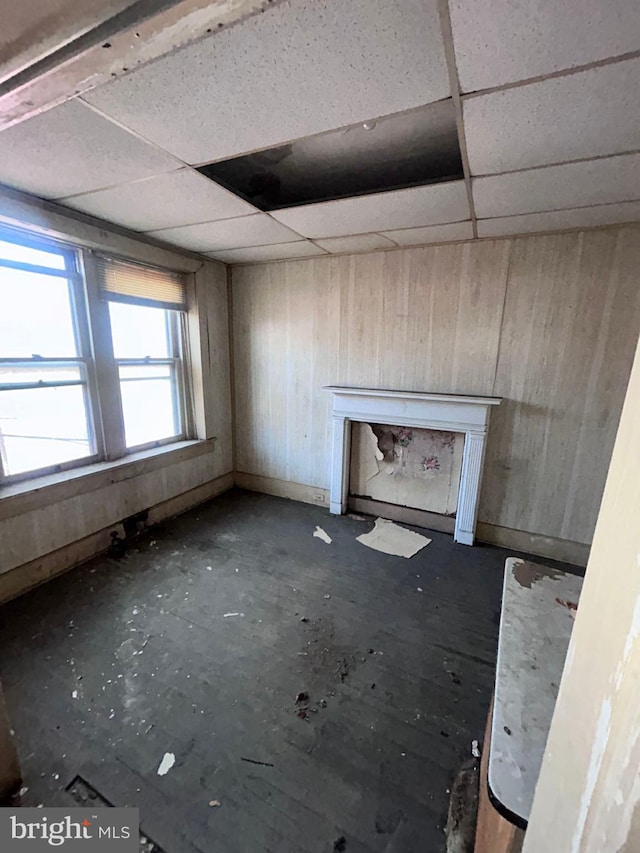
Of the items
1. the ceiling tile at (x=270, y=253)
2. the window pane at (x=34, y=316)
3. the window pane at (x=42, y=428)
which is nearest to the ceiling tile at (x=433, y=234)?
the ceiling tile at (x=270, y=253)

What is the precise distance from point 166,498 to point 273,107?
3.04 metres

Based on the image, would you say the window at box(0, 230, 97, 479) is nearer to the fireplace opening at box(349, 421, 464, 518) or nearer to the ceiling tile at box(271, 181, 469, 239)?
the ceiling tile at box(271, 181, 469, 239)

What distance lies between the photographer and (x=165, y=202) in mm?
2236

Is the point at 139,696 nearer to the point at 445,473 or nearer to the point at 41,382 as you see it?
the point at 41,382

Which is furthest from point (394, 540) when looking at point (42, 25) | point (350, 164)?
point (42, 25)

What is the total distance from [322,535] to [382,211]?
8.21 feet

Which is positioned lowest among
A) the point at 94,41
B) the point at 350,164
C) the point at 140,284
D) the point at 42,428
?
the point at 42,428

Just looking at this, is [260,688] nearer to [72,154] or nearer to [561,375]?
[72,154]

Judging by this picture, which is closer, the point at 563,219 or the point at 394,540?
the point at 563,219

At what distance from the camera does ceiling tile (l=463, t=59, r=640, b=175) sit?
1.17 m

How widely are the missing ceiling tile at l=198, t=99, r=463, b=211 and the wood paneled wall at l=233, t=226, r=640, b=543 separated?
0.90 meters

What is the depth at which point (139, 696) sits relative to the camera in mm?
1715

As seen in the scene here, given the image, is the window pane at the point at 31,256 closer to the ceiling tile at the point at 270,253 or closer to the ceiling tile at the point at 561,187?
the ceiling tile at the point at 270,253

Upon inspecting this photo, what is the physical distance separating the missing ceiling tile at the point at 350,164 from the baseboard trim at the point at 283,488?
8.47 feet
